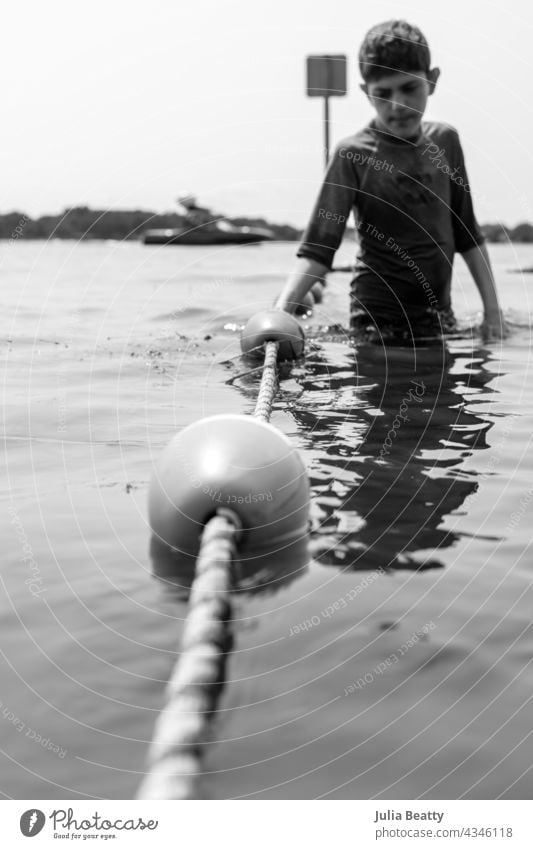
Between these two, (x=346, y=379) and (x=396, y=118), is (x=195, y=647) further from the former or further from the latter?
(x=396, y=118)

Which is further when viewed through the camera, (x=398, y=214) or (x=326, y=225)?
(x=398, y=214)

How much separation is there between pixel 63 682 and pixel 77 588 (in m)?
0.58

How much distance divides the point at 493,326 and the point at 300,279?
2.02 meters

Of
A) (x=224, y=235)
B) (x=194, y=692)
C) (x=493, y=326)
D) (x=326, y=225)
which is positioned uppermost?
(x=326, y=225)

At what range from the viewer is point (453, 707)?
7.44 ft

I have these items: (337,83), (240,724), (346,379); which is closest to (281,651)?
(240,724)

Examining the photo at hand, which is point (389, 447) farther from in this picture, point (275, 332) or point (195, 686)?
point (195, 686)

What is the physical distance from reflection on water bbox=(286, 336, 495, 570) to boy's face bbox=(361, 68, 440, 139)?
1792 mm

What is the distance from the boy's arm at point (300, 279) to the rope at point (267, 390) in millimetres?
731

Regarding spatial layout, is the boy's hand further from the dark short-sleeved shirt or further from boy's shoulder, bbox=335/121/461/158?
boy's shoulder, bbox=335/121/461/158

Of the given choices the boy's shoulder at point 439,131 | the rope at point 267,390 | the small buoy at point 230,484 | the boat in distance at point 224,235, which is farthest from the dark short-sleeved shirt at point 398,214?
the boat in distance at point 224,235

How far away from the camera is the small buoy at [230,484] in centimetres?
292

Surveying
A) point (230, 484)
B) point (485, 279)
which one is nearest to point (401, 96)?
point (485, 279)

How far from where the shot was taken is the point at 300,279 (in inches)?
275
